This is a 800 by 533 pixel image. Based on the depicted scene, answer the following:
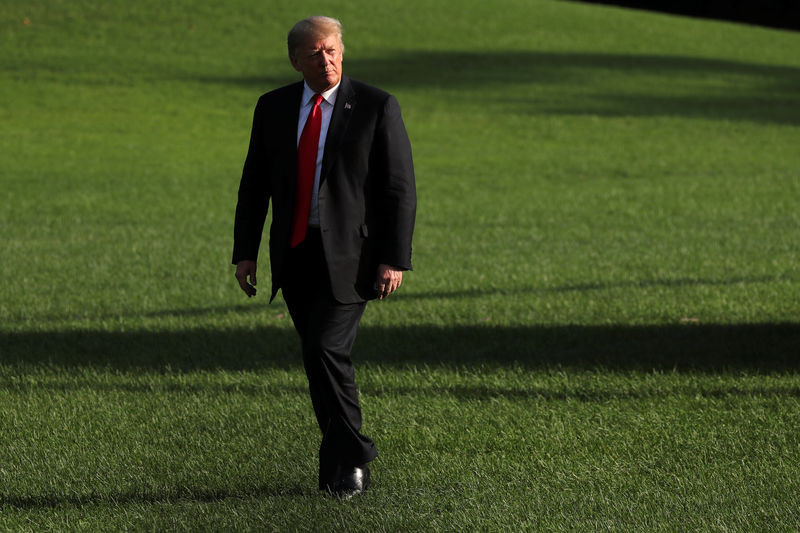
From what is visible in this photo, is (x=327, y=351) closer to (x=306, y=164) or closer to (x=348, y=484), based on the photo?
(x=348, y=484)

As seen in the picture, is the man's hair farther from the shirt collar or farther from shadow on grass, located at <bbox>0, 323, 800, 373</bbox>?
shadow on grass, located at <bbox>0, 323, 800, 373</bbox>

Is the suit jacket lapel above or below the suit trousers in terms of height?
above

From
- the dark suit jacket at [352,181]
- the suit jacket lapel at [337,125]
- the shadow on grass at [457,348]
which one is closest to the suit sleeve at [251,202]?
the dark suit jacket at [352,181]

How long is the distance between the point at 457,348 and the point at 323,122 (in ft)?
11.2

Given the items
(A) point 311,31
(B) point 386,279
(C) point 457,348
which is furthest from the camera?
(C) point 457,348

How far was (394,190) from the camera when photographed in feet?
15.0

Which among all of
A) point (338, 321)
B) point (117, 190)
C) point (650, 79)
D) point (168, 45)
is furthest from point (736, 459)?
point (168, 45)

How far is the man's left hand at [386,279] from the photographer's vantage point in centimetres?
464

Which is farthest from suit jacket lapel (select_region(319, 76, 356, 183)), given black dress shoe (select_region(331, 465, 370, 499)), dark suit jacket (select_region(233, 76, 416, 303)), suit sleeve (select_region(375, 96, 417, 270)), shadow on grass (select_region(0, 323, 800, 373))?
shadow on grass (select_region(0, 323, 800, 373))

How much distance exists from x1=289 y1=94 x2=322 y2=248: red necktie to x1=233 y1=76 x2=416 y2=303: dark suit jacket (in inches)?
1.3

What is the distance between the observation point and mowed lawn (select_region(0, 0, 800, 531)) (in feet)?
15.7

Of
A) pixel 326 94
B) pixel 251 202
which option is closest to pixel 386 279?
pixel 251 202

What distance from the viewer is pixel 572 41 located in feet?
121

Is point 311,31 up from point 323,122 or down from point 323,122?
up
